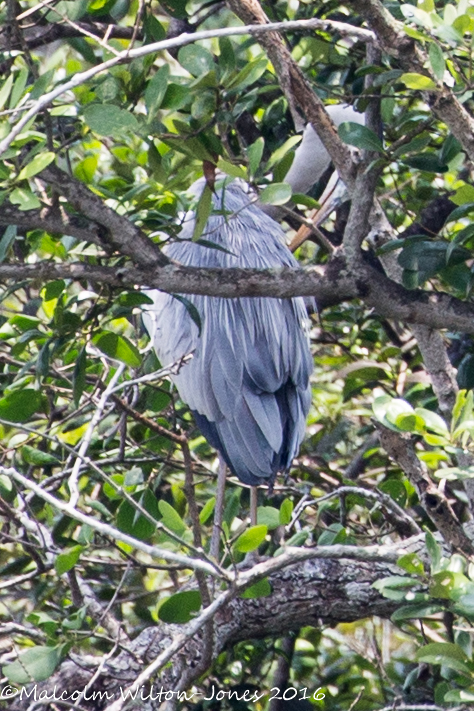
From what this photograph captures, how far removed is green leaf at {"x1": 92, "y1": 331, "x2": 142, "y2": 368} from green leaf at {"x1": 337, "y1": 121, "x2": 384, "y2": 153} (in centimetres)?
69

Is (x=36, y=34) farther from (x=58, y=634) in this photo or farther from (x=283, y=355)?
(x=58, y=634)

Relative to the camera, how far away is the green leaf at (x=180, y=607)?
1651 mm

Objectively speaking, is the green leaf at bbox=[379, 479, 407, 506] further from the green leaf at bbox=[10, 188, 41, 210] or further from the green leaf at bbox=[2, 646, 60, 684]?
the green leaf at bbox=[10, 188, 41, 210]

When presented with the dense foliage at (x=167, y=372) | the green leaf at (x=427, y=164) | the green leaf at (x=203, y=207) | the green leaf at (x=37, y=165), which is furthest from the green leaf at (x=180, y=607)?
the green leaf at (x=427, y=164)

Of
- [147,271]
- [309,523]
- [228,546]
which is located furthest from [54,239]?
[309,523]

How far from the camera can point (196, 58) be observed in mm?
1637

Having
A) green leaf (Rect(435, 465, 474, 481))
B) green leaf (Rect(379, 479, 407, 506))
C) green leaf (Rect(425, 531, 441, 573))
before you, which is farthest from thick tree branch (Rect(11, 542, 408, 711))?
green leaf (Rect(435, 465, 474, 481))

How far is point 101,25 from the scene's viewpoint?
2543mm

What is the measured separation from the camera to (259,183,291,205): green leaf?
4.98 ft

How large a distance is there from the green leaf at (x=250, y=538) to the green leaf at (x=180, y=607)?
183 millimetres

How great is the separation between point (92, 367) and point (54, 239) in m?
0.44

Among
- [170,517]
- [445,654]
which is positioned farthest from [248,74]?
[445,654]

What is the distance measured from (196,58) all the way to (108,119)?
26 centimetres

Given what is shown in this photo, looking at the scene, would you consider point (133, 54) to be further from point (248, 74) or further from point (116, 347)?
point (116, 347)
